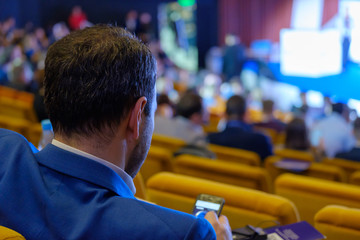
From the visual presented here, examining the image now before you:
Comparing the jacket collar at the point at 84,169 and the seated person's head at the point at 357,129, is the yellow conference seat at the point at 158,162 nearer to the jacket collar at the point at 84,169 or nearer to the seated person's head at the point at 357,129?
the jacket collar at the point at 84,169

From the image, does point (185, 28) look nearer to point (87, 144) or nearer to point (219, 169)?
point (219, 169)

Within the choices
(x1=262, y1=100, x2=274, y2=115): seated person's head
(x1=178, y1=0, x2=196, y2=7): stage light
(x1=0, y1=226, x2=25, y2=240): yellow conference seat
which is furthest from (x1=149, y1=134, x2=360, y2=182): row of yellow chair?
(x1=178, y1=0, x2=196, y2=7): stage light

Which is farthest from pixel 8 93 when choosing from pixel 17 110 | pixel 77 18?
pixel 77 18

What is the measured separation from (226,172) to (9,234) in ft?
6.14

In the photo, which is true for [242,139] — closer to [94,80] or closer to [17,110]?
[17,110]

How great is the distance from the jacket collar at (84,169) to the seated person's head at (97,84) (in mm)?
57

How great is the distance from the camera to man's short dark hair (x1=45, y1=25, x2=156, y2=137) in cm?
112

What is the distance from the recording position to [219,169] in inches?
109

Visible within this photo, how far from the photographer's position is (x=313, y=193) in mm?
2445

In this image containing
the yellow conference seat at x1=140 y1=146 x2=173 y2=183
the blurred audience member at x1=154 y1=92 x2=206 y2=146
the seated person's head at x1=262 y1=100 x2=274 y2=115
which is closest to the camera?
the yellow conference seat at x1=140 y1=146 x2=173 y2=183

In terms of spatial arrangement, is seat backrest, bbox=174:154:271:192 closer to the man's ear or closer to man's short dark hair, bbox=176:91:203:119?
man's short dark hair, bbox=176:91:203:119

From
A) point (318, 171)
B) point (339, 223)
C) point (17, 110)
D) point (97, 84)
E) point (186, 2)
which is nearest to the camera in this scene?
point (97, 84)

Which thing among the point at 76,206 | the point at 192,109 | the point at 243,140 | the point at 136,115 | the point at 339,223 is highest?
the point at 136,115

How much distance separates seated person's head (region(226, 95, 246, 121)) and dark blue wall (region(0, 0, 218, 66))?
31.6ft
